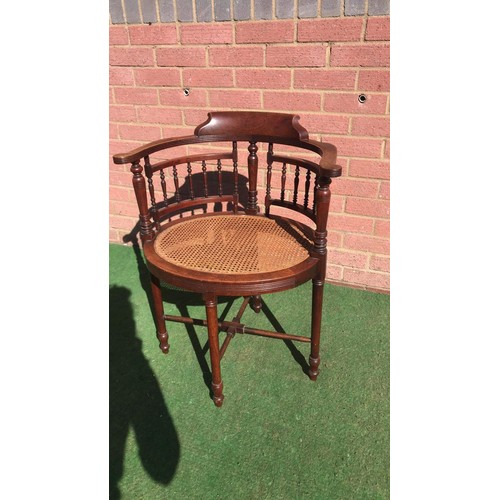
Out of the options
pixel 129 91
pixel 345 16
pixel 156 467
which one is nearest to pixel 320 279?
pixel 156 467

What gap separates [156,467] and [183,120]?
1902 millimetres

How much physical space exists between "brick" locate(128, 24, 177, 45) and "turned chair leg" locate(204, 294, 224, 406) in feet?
5.39

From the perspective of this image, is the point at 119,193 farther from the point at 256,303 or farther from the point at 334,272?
the point at 334,272

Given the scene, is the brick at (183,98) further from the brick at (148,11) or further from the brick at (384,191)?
the brick at (384,191)

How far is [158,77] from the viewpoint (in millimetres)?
2289

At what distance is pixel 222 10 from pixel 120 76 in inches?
32.0

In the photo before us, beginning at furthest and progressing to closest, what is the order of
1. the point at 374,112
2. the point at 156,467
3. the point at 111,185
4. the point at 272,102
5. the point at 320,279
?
the point at 111,185 < the point at 272,102 < the point at 374,112 < the point at 320,279 < the point at 156,467

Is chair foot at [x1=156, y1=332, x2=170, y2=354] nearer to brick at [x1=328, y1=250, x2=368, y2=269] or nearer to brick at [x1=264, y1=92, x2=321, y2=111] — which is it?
brick at [x1=328, y1=250, x2=368, y2=269]

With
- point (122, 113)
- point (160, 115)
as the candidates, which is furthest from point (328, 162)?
point (122, 113)

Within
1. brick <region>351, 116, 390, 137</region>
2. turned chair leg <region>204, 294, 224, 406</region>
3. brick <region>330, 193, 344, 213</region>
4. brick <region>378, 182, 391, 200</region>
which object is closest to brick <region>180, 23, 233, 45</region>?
brick <region>351, 116, 390, 137</region>

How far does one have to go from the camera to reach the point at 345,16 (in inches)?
71.3

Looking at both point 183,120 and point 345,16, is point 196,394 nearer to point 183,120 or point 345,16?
point 183,120

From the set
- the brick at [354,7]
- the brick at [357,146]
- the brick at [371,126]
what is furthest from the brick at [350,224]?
the brick at [354,7]

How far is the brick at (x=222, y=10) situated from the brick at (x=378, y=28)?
2.41 feet
